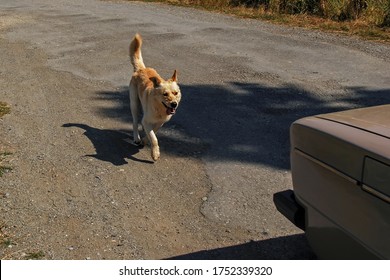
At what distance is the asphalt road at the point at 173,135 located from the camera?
4277 mm

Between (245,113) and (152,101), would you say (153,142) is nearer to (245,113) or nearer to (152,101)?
(152,101)

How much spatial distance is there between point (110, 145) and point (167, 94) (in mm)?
1072

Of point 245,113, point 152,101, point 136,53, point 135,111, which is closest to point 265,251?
point 152,101

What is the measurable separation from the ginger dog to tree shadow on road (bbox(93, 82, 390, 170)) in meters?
0.34

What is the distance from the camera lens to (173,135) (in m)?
6.38

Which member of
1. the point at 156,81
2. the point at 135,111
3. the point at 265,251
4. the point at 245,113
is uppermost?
the point at 156,81

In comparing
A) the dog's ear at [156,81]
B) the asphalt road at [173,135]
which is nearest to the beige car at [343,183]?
the asphalt road at [173,135]

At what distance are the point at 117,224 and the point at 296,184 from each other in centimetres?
189

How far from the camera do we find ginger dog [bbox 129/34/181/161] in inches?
217

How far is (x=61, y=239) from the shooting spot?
420 cm

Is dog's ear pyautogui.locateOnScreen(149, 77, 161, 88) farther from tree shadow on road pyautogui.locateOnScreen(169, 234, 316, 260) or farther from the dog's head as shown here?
tree shadow on road pyautogui.locateOnScreen(169, 234, 316, 260)

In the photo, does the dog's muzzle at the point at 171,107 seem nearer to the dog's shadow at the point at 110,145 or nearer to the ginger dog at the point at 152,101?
the ginger dog at the point at 152,101

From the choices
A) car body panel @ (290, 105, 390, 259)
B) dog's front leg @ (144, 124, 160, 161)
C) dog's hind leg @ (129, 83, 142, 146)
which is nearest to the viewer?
car body panel @ (290, 105, 390, 259)

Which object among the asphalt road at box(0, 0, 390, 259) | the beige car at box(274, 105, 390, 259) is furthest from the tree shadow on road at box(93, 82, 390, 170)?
the beige car at box(274, 105, 390, 259)
